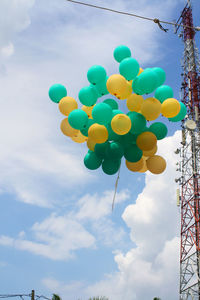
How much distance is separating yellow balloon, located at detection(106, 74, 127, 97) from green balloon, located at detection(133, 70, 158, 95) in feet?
0.90

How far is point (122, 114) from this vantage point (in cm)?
643

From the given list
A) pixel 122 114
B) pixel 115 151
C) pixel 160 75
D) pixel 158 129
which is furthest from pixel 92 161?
pixel 160 75

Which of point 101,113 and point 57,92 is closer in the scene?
point 101,113

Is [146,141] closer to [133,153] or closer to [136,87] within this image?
[133,153]

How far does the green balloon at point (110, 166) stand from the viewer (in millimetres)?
6980

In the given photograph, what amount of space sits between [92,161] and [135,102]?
58.4 inches

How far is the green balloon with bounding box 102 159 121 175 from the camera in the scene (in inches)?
275

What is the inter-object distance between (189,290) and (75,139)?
54.2ft

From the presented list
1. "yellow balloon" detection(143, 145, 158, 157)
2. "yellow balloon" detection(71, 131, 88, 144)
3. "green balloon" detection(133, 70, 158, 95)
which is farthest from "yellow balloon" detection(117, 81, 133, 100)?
"yellow balloon" detection(71, 131, 88, 144)

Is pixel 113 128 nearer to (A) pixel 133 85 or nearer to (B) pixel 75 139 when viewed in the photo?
(A) pixel 133 85

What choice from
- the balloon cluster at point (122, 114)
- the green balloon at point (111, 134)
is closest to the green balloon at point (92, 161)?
the balloon cluster at point (122, 114)

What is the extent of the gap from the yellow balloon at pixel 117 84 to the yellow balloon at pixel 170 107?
901 millimetres

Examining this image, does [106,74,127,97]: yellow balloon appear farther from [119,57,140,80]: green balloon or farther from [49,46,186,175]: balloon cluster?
[119,57,140,80]: green balloon

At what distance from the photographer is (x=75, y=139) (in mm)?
7859
